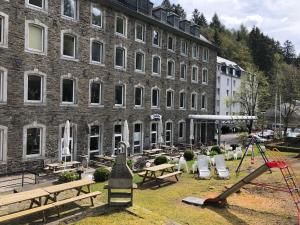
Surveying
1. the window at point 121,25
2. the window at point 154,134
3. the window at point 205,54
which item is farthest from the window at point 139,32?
the window at point 205,54

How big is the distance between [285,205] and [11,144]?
14.0 metres

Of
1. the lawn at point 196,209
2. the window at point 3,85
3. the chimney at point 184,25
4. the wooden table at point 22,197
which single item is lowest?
the lawn at point 196,209

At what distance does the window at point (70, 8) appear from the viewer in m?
20.6

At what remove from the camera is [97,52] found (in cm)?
2319

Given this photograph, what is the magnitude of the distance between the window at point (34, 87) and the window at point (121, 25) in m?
8.14

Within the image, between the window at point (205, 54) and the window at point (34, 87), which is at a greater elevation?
the window at point (205, 54)

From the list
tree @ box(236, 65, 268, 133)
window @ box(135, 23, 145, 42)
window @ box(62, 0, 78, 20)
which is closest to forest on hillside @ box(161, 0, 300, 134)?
tree @ box(236, 65, 268, 133)

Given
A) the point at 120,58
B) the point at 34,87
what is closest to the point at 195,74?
the point at 120,58

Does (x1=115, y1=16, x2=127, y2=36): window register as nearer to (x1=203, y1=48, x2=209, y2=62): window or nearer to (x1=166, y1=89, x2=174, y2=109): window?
(x1=166, y1=89, x2=174, y2=109): window

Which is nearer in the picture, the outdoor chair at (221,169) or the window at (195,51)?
the outdoor chair at (221,169)

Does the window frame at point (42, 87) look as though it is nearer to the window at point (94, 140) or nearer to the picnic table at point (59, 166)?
the picnic table at point (59, 166)

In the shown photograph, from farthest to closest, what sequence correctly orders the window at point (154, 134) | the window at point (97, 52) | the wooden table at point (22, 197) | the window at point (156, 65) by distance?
the window at point (154, 134) < the window at point (156, 65) < the window at point (97, 52) < the wooden table at point (22, 197)

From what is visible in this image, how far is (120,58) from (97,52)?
2.58m

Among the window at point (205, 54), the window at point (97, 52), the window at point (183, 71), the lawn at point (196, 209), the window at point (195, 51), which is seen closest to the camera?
the lawn at point (196, 209)
